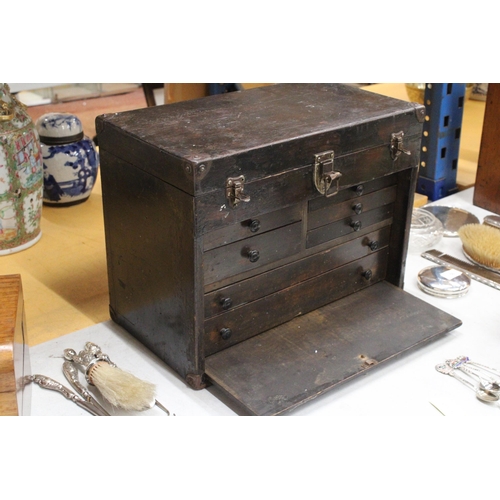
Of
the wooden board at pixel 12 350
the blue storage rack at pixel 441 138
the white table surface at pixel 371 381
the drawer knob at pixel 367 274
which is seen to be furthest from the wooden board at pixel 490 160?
the wooden board at pixel 12 350

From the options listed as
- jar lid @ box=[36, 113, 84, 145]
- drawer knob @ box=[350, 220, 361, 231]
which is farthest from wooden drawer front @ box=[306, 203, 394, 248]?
jar lid @ box=[36, 113, 84, 145]

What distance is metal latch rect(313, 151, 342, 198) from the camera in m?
1.39

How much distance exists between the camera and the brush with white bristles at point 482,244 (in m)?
1.81

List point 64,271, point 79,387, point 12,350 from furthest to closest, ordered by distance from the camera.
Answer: point 64,271 → point 79,387 → point 12,350

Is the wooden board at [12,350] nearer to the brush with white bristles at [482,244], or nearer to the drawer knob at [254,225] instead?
the drawer knob at [254,225]

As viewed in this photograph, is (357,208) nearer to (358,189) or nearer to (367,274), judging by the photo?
(358,189)

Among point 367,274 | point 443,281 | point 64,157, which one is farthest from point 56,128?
point 443,281

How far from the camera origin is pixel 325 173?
4.63 feet

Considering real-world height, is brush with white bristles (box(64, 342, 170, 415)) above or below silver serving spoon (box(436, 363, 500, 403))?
above

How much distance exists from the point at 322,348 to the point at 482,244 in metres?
0.59

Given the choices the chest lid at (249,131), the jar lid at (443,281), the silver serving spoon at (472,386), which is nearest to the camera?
the chest lid at (249,131)

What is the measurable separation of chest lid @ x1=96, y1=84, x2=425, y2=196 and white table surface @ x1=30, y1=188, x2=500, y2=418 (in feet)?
1.29

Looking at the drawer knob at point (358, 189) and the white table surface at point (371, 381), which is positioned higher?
the drawer knob at point (358, 189)

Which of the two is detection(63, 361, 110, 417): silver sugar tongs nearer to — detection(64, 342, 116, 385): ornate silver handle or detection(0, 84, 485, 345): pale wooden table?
detection(64, 342, 116, 385): ornate silver handle
